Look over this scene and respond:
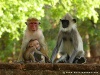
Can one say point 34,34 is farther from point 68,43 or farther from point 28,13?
point 28,13

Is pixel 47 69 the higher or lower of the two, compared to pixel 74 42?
lower

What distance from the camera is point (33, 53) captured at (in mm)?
7453

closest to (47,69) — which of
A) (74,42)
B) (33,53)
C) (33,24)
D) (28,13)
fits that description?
(33,53)

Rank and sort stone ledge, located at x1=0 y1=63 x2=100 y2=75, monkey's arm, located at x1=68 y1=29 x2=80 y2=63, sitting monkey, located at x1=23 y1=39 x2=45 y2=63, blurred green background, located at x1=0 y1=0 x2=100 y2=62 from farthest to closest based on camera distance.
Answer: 1. blurred green background, located at x1=0 y1=0 x2=100 y2=62
2. monkey's arm, located at x1=68 y1=29 x2=80 y2=63
3. sitting monkey, located at x1=23 y1=39 x2=45 y2=63
4. stone ledge, located at x1=0 y1=63 x2=100 y2=75

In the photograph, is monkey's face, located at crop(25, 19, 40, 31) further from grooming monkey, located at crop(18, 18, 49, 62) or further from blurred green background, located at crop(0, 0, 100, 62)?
blurred green background, located at crop(0, 0, 100, 62)

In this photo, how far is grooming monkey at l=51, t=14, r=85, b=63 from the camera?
783 cm

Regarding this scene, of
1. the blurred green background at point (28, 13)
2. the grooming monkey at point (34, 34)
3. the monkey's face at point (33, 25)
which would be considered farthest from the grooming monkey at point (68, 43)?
the blurred green background at point (28, 13)

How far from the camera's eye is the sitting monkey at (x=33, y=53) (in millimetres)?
7406

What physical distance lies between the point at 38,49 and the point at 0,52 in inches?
594

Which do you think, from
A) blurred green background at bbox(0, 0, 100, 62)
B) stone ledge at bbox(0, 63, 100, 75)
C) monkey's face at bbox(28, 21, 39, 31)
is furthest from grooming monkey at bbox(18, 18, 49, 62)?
blurred green background at bbox(0, 0, 100, 62)

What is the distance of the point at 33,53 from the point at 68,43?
108 cm

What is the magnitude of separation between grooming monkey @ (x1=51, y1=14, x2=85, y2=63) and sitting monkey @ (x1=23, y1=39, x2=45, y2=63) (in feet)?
1.48

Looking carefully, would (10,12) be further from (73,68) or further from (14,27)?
(73,68)

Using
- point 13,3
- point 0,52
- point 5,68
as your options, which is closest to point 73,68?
point 5,68
